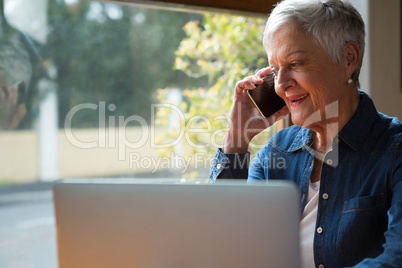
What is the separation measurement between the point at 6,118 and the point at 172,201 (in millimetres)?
1553

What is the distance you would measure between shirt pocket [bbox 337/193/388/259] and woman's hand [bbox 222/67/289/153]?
462mm

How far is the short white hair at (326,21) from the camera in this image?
52.3 inches

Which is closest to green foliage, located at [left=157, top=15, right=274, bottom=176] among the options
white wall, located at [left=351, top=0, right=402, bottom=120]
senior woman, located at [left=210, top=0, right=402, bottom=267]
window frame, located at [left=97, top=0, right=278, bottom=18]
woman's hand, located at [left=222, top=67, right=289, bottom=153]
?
window frame, located at [left=97, top=0, right=278, bottom=18]

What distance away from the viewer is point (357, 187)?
50.8 inches

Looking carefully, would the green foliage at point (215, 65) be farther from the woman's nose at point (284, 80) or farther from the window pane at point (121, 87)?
the woman's nose at point (284, 80)

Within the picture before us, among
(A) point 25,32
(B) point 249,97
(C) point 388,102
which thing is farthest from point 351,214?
(A) point 25,32

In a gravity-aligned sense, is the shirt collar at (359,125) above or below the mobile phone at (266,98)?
below

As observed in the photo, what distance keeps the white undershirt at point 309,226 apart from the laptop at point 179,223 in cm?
47

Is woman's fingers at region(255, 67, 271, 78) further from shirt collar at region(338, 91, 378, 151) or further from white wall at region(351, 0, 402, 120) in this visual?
white wall at region(351, 0, 402, 120)

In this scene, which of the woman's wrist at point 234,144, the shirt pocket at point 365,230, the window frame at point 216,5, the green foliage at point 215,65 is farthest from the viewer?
the green foliage at point 215,65

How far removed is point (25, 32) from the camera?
2.16m

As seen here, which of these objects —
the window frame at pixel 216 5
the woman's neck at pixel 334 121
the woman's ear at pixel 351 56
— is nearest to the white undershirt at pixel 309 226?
the woman's neck at pixel 334 121

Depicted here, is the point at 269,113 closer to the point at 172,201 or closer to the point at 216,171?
the point at 216,171

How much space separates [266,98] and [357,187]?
510mm
